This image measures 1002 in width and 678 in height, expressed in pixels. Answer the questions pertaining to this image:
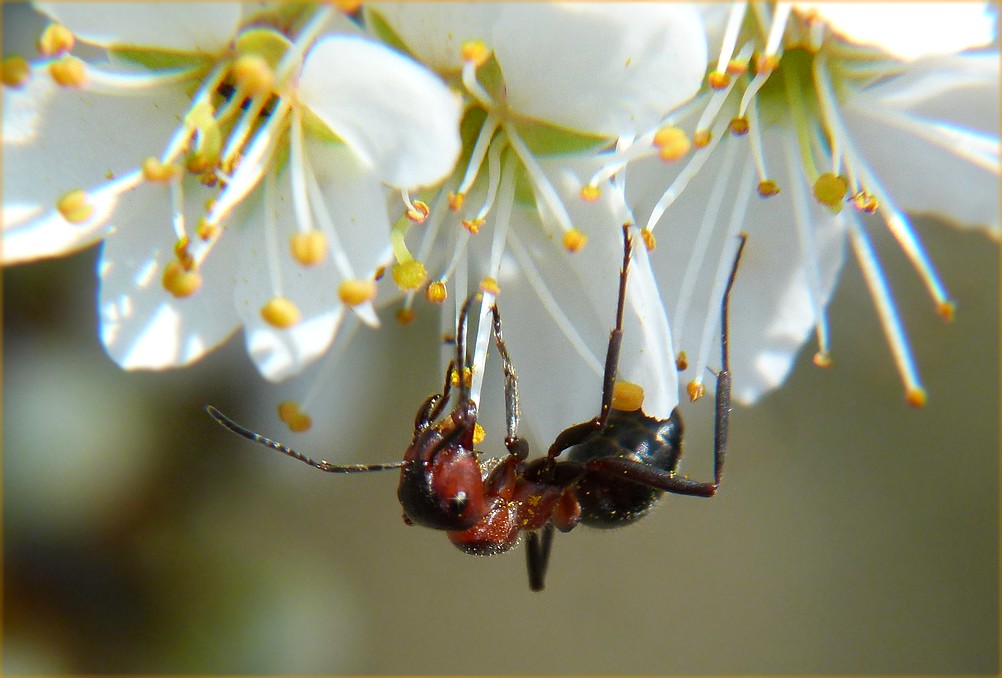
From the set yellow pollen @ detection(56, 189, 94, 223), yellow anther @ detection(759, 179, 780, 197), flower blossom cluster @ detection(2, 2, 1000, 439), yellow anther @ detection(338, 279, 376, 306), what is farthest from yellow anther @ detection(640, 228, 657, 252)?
yellow pollen @ detection(56, 189, 94, 223)

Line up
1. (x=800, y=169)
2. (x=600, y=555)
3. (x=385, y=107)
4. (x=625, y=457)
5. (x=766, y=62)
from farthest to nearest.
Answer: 1. (x=600, y=555)
2. (x=625, y=457)
3. (x=800, y=169)
4. (x=766, y=62)
5. (x=385, y=107)

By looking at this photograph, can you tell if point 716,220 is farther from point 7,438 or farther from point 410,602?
point 410,602

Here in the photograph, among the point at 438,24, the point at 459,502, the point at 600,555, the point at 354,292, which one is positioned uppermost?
the point at 438,24

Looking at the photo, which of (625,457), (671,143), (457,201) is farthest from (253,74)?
(625,457)

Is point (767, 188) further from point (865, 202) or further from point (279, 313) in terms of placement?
point (279, 313)

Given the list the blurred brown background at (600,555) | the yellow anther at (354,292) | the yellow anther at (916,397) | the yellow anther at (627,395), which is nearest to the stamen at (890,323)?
the yellow anther at (916,397)

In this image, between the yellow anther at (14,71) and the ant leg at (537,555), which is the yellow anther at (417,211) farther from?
the ant leg at (537,555)
